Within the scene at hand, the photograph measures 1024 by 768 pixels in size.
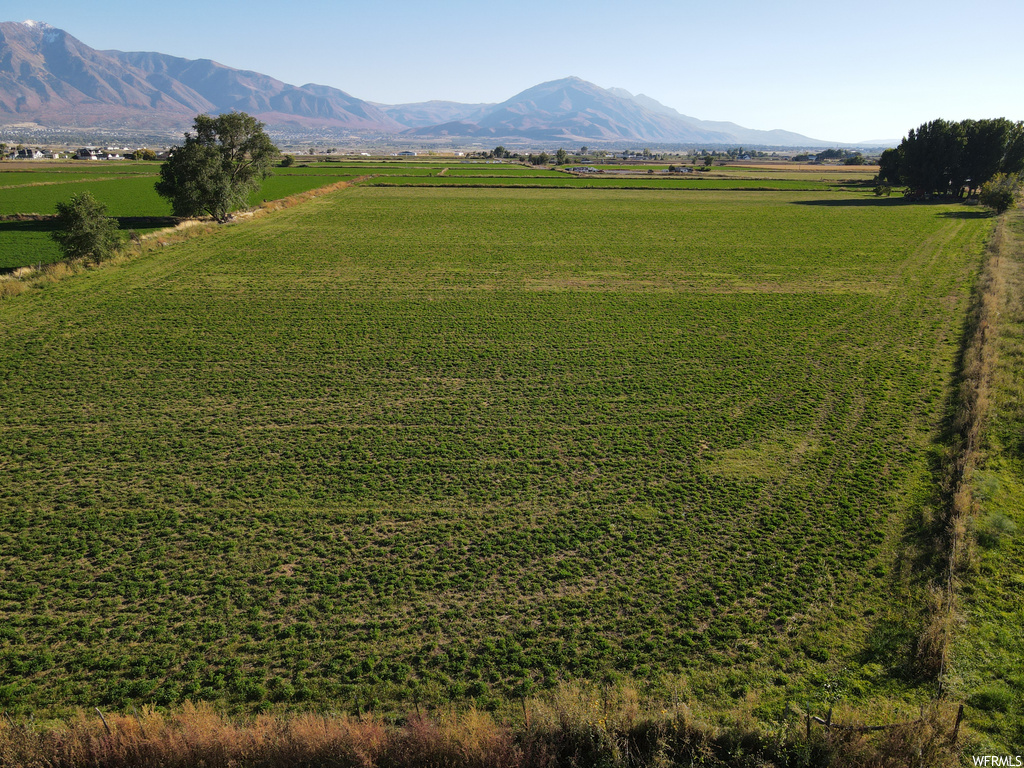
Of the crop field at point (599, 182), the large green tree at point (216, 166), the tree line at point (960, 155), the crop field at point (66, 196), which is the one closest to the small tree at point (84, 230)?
the crop field at point (66, 196)

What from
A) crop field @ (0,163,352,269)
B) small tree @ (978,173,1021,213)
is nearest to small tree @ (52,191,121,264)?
crop field @ (0,163,352,269)

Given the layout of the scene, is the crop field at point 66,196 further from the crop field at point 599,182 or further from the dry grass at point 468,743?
the dry grass at point 468,743

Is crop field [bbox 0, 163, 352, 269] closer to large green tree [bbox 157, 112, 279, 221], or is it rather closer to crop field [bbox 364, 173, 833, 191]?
large green tree [bbox 157, 112, 279, 221]

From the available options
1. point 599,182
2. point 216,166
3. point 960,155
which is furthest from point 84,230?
point 960,155

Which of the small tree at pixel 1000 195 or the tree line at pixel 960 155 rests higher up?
the tree line at pixel 960 155

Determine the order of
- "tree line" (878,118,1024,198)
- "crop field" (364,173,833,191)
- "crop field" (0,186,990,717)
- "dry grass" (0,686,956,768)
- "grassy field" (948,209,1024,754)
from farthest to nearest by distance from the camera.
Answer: "crop field" (364,173,833,191), "tree line" (878,118,1024,198), "crop field" (0,186,990,717), "grassy field" (948,209,1024,754), "dry grass" (0,686,956,768)

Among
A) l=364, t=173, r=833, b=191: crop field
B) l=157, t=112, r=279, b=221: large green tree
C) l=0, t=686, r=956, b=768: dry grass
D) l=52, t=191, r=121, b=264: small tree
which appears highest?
l=364, t=173, r=833, b=191: crop field

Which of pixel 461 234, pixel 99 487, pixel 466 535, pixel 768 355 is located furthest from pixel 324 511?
pixel 461 234
